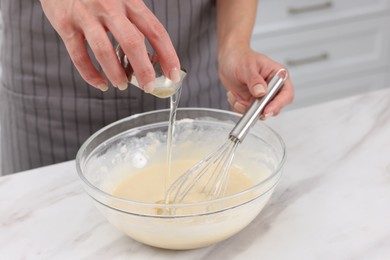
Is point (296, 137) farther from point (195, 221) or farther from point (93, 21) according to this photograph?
point (93, 21)

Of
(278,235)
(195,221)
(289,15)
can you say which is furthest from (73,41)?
(289,15)

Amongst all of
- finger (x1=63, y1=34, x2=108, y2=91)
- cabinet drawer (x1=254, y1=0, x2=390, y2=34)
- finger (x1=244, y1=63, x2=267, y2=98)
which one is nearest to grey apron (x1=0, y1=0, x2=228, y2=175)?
finger (x1=244, y1=63, x2=267, y2=98)

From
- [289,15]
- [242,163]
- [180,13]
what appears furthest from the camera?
[289,15]

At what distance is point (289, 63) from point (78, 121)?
1.16 meters

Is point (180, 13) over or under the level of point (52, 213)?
over

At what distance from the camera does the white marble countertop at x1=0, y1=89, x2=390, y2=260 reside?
0.69 m

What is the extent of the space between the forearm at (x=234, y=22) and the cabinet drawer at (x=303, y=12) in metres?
0.88

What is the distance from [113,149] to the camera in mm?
845

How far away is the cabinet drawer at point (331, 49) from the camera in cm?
201

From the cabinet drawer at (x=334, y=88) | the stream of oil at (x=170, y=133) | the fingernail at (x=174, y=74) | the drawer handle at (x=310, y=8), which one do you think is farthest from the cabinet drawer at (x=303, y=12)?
the fingernail at (x=174, y=74)

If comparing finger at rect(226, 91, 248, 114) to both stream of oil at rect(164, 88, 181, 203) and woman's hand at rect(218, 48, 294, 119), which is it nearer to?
woman's hand at rect(218, 48, 294, 119)

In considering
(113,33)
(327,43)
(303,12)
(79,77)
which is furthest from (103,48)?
(327,43)

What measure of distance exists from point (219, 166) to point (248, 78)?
144 millimetres

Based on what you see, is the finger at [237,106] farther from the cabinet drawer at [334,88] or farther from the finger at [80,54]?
the cabinet drawer at [334,88]
